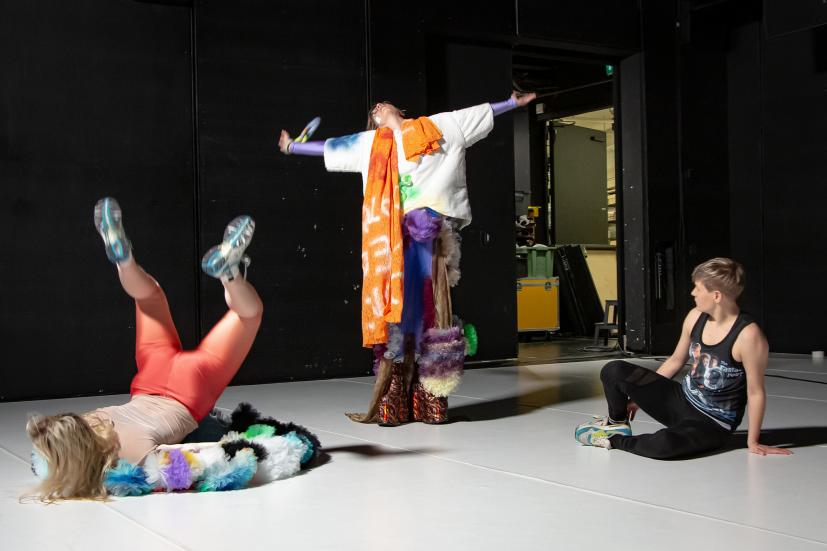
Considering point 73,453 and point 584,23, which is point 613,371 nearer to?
point 73,453

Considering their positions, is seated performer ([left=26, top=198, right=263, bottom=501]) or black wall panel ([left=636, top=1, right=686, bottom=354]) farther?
black wall panel ([left=636, top=1, right=686, bottom=354])

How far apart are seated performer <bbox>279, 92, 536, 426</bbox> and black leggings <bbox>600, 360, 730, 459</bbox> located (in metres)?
0.92

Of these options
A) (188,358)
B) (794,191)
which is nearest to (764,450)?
(188,358)

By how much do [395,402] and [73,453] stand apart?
1795mm

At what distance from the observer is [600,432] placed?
3555 millimetres

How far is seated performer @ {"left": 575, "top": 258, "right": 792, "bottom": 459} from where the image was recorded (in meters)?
3.21

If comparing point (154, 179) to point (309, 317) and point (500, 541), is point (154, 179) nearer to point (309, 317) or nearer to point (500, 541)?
point (309, 317)

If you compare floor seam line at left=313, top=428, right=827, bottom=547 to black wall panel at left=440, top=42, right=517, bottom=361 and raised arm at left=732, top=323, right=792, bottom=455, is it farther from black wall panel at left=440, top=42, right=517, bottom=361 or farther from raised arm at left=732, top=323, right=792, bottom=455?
black wall panel at left=440, top=42, right=517, bottom=361

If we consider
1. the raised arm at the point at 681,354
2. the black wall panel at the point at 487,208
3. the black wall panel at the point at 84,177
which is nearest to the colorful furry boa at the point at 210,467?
the raised arm at the point at 681,354

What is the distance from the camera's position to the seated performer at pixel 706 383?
321cm

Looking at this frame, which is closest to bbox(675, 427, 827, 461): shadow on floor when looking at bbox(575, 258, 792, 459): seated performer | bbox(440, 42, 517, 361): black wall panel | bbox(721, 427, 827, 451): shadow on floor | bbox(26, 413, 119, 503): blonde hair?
bbox(721, 427, 827, 451): shadow on floor

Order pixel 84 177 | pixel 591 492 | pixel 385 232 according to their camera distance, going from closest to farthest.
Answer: pixel 591 492 < pixel 385 232 < pixel 84 177

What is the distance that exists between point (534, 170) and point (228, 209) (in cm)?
602

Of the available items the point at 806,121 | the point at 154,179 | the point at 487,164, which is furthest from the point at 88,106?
the point at 806,121
